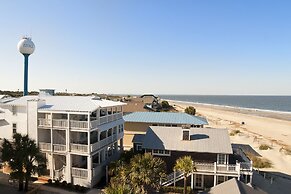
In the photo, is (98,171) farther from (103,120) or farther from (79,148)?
(103,120)

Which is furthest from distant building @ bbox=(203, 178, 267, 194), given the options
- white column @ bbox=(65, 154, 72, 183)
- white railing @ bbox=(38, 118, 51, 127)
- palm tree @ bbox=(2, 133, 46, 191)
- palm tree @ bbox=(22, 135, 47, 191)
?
white railing @ bbox=(38, 118, 51, 127)

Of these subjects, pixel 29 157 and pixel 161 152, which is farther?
pixel 161 152

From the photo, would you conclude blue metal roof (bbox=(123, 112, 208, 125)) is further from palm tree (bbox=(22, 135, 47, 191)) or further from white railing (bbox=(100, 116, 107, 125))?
palm tree (bbox=(22, 135, 47, 191))

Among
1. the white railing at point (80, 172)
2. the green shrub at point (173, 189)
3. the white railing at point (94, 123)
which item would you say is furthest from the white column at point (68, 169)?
the green shrub at point (173, 189)

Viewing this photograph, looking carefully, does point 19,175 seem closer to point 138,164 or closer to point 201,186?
point 138,164

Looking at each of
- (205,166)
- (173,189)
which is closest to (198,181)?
(205,166)

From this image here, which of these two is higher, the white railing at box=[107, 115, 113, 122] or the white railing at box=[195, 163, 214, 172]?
the white railing at box=[107, 115, 113, 122]
